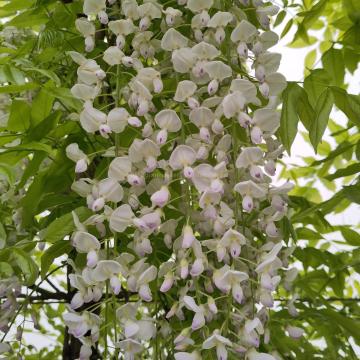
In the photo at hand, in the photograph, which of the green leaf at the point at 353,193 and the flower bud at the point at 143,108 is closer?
the flower bud at the point at 143,108

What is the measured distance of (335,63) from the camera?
0.97 m

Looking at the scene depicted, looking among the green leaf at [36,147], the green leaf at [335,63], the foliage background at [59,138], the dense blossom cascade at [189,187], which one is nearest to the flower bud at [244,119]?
the dense blossom cascade at [189,187]

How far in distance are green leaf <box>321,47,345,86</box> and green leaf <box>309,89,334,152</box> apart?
0.82 feet

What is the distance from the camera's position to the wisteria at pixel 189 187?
24.2 inches

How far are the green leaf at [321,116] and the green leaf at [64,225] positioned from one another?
0.85 feet

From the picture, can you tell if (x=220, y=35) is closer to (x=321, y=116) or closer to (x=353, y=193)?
(x=321, y=116)

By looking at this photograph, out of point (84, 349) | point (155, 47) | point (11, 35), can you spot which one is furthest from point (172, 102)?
point (11, 35)

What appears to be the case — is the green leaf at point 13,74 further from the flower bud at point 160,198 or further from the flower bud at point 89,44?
the flower bud at point 160,198

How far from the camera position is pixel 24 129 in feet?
2.49

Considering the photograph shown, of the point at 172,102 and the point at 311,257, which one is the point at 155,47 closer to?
the point at 172,102

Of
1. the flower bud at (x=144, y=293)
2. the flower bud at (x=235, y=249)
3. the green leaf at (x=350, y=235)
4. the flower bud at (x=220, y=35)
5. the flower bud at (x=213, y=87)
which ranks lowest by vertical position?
the green leaf at (x=350, y=235)

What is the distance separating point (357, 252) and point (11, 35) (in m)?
0.64

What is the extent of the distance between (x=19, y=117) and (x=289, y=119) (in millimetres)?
309

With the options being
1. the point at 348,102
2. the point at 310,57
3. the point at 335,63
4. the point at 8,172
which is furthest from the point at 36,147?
the point at 310,57
